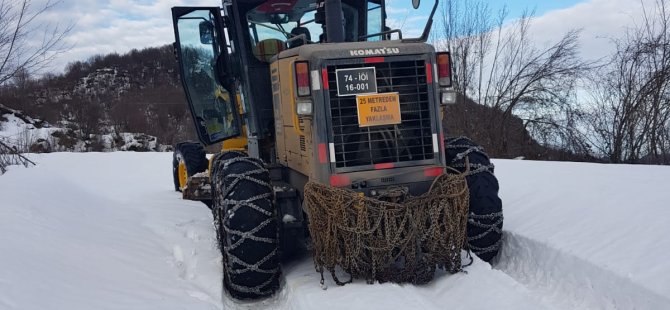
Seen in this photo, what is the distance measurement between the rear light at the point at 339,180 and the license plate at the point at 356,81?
1.97 feet

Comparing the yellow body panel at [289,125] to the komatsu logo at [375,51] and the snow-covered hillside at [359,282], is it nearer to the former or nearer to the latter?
the komatsu logo at [375,51]

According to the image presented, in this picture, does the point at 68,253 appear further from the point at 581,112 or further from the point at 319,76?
the point at 581,112

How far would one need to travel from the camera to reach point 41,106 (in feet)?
132

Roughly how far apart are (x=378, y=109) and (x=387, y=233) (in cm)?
92

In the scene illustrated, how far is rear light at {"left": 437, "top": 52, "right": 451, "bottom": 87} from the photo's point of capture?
4.51 m

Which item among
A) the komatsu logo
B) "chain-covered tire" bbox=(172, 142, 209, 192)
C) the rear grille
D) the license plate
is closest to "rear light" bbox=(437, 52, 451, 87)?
the rear grille

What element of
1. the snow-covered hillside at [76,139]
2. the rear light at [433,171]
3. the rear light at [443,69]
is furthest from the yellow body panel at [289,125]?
the snow-covered hillside at [76,139]

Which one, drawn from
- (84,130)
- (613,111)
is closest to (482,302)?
(613,111)

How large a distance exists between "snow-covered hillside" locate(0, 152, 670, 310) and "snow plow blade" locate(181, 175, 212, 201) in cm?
122

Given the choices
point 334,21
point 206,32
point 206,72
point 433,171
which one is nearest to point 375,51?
point 334,21

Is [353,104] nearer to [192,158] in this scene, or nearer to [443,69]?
[443,69]

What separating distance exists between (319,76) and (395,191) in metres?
1.01

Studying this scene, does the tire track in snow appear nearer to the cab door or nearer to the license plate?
the license plate

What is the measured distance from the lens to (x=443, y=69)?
454cm
